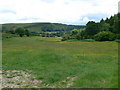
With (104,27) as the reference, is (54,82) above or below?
below

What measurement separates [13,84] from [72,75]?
5048 mm

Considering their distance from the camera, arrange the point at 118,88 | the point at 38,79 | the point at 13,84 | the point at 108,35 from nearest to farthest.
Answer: the point at 118,88, the point at 13,84, the point at 38,79, the point at 108,35

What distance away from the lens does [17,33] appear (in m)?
98.4

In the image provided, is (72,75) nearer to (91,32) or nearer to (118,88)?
(118,88)

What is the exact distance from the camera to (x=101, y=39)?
A: 228ft

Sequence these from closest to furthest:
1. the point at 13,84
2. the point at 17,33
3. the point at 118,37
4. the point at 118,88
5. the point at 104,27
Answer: the point at 118,88 → the point at 13,84 → the point at 118,37 → the point at 104,27 → the point at 17,33

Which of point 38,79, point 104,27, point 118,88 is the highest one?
point 104,27

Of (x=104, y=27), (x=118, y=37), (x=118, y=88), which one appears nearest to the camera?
(x=118, y=88)

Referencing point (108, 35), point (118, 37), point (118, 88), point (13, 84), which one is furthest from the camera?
point (108, 35)

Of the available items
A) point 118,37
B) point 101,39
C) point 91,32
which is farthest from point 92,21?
point 118,37

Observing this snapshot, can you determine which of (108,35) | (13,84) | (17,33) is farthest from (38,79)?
(17,33)

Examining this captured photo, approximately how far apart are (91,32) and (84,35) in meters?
4.16

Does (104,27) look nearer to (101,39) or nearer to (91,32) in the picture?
(91,32)

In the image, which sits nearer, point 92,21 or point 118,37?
point 118,37
